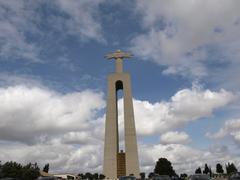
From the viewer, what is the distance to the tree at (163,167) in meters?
91.1

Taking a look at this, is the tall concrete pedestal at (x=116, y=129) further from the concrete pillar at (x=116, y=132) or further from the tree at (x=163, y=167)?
the tree at (x=163, y=167)

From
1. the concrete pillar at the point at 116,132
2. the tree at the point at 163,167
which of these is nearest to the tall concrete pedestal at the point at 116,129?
the concrete pillar at the point at 116,132

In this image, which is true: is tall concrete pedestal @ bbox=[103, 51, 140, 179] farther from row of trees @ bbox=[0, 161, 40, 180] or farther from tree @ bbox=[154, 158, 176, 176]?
tree @ bbox=[154, 158, 176, 176]

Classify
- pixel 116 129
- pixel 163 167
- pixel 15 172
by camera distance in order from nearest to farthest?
pixel 116 129 < pixel 15 172 < pixel 163 167

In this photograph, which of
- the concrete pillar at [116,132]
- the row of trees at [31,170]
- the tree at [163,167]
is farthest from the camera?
the tree at [163,167]

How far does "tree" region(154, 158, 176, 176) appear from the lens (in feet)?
299

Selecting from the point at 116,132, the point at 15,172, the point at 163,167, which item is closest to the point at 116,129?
the point at 116,132

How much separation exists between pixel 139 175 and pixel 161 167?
30.1 meters

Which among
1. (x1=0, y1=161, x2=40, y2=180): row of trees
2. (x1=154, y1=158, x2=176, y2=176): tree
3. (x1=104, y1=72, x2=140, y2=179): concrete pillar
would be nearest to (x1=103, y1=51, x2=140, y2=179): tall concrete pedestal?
(x1=104, y1=72, x2=140, y2=179): concrete pillar

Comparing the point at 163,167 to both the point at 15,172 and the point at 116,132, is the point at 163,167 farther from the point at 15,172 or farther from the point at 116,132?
the point at 15,172

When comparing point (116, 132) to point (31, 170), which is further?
point (31, 170)

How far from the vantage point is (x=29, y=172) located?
80.6 metres

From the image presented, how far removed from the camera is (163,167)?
9244 cm

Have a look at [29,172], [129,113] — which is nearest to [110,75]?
[129,113]
